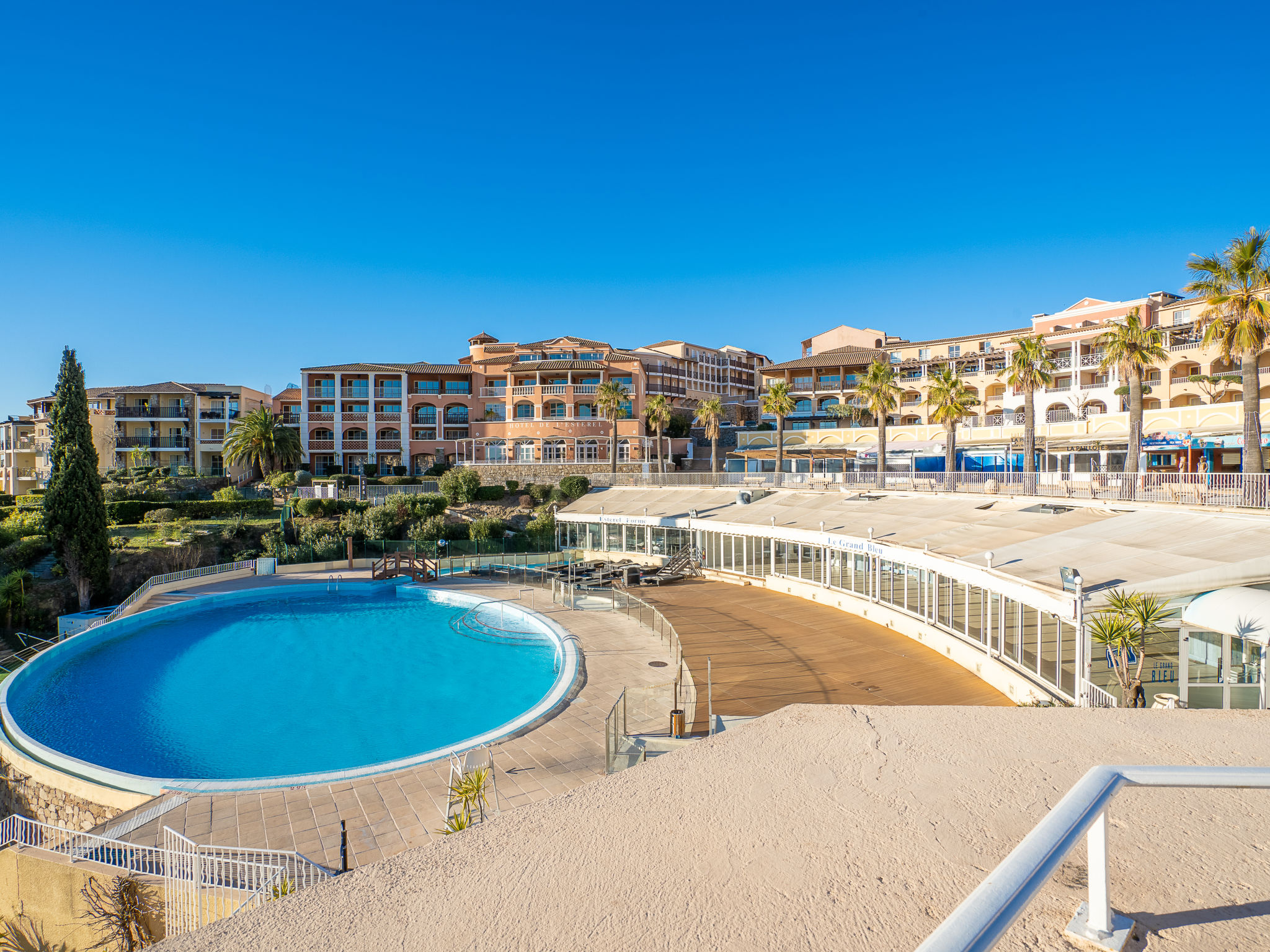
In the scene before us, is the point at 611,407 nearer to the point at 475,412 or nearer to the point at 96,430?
the point at 475,412

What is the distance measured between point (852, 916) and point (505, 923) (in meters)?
1.40

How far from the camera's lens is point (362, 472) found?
55.6 m

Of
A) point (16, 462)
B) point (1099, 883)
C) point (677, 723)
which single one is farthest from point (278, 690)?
point (16, 462)

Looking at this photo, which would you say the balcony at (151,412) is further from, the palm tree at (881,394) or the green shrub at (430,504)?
the palm tree at (881,394)

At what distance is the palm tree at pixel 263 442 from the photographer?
53.3 metres

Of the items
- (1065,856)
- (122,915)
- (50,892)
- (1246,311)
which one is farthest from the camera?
(1246,311)

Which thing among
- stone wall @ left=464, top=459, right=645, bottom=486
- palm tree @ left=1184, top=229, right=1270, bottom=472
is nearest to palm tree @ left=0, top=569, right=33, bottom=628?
stone wall @ left=464, top=459, right=645, bottom=486

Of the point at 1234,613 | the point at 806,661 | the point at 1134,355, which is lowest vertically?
the point at 806,661

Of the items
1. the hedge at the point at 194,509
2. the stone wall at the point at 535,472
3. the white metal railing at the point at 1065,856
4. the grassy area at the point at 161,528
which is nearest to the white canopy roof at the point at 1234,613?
the white metal railing at the point at 1065,856

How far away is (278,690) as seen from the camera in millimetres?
18094

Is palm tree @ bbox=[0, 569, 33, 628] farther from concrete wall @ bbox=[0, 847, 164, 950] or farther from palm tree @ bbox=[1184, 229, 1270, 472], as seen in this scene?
palm tree @ bbox=[1184, 229, 1270, 472]

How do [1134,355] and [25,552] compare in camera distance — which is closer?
[1134,355]

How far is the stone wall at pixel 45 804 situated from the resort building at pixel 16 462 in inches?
2110

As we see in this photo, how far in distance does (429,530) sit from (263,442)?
23437 mm
